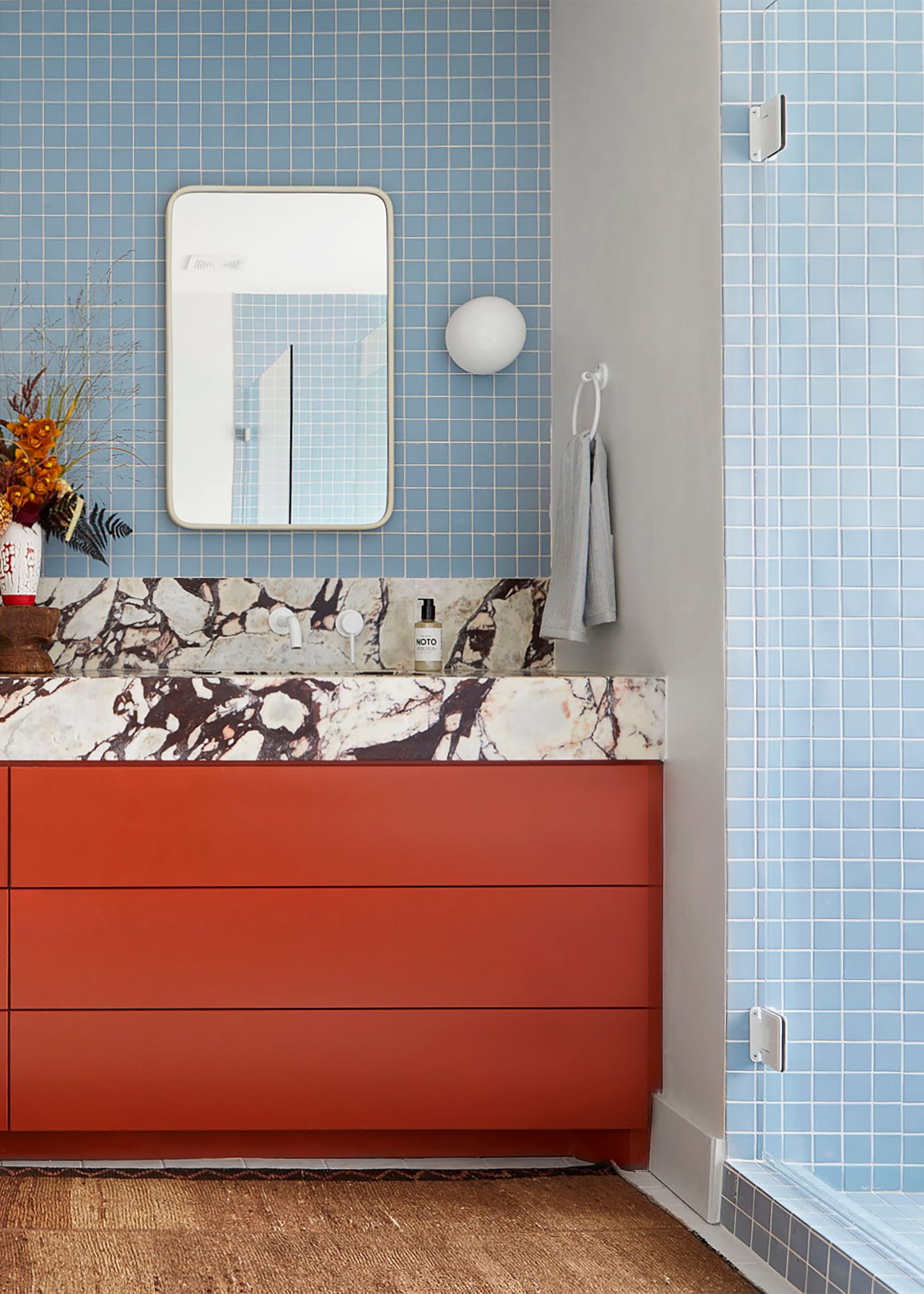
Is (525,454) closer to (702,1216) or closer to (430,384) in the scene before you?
(430,384)

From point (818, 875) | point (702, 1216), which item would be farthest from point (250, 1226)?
point (818, 875)

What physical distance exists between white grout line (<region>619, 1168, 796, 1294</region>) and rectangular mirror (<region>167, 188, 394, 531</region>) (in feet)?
5.01

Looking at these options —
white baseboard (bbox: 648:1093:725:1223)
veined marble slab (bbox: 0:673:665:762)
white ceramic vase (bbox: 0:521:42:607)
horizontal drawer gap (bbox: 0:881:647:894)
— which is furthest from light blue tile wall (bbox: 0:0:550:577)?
white baseboard (bbox: 648:1093:725:1223)

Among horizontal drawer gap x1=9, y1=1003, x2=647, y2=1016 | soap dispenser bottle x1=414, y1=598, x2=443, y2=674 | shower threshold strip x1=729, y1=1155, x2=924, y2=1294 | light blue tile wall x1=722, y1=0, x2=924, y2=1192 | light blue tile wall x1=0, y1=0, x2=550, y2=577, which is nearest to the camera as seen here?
shower threshold strip x1=729, y1=1155, x2=924, y2=1294

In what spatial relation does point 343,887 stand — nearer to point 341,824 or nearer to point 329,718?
point 341,824

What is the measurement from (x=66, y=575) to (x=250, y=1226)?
154 centimetres

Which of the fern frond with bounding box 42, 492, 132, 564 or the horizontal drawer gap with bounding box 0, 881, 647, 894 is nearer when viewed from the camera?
the horizontal drawer gap with bounding box 0, 881, 647, 894

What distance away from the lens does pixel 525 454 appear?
2.94 metres

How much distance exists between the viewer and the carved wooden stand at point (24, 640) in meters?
2.48

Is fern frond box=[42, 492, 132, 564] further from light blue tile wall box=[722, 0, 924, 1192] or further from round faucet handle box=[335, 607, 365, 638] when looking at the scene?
light blue tile wall box=[722, 0, 924, 1192]

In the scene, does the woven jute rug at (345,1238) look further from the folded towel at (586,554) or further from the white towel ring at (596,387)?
the white towel ring at (596,387)

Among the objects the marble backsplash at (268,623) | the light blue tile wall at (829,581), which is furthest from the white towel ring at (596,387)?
the light blue tile wall at (829,581)

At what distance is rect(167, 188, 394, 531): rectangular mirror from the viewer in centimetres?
282

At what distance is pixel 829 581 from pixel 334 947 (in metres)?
1.06
